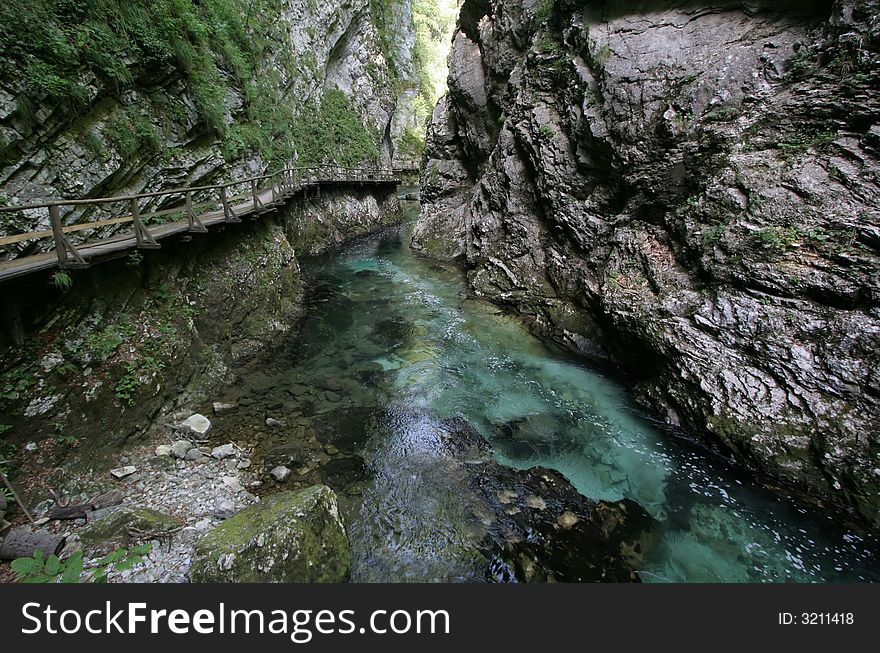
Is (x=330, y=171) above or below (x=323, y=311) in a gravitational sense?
above

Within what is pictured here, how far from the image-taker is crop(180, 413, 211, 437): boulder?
700 cm

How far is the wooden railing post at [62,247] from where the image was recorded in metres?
Answer: 5.13

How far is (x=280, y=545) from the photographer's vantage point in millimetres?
4285

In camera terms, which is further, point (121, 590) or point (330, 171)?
point (330, 171)

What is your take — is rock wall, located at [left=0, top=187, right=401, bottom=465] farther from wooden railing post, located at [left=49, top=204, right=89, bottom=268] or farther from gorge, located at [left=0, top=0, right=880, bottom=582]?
wooden railing post, located at [left=49, top=204, right=89, bottom=268]

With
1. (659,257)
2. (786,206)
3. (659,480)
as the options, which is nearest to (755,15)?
(786,206)

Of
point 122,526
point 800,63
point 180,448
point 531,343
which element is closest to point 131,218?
point 180,448

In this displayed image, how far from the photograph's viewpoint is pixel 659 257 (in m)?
9.95

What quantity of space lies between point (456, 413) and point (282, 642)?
551 cm

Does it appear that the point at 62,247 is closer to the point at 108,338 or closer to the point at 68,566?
the point at 108,338

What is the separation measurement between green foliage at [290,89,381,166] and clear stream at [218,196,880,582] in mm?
16347

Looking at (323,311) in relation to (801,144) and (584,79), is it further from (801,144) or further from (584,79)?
(801,144)

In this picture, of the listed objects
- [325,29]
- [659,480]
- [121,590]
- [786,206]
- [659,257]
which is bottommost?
[659,480]

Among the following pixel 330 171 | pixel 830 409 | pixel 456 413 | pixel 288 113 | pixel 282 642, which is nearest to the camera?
pixel 282 642
